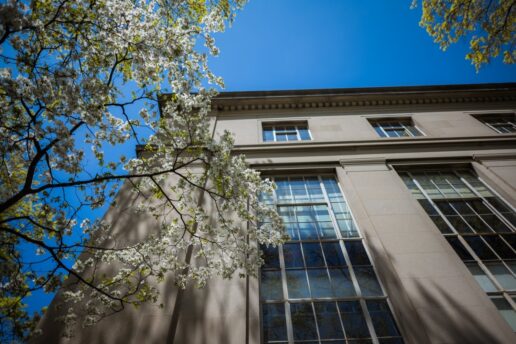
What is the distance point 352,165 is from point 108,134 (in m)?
7.98

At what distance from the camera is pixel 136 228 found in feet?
23.4

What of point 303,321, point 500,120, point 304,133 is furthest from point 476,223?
point 500,120

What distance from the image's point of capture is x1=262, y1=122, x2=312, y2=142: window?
11914mm

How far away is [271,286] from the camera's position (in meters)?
6.07

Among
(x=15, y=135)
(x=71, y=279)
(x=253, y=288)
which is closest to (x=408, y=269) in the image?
(x=253, y=288)

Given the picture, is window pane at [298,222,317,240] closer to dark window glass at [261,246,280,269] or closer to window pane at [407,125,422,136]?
dark window glass at [261,246,280,269]

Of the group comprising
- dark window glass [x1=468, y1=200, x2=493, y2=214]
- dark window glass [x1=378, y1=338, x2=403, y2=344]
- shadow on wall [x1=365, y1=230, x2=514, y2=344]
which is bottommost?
dark window glass [x1=378, y1=338, x2=403, y2=344]

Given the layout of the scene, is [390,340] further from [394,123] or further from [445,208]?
[394,123]

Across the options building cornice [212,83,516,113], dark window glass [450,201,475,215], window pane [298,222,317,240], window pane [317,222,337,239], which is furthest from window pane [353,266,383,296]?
building cornice [212,83,516,113]

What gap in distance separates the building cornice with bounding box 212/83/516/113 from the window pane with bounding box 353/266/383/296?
907cm

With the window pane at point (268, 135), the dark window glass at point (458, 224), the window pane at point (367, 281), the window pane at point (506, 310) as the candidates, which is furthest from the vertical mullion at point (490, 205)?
the window pane at point (268, 135)

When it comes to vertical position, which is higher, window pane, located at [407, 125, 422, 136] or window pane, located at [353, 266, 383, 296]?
window pane, located at [407, 125, 422, 136]

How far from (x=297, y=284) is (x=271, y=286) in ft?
2.04

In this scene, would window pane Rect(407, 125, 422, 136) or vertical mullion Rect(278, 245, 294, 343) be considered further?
window pane Rect(407, 125, 422, 136)
